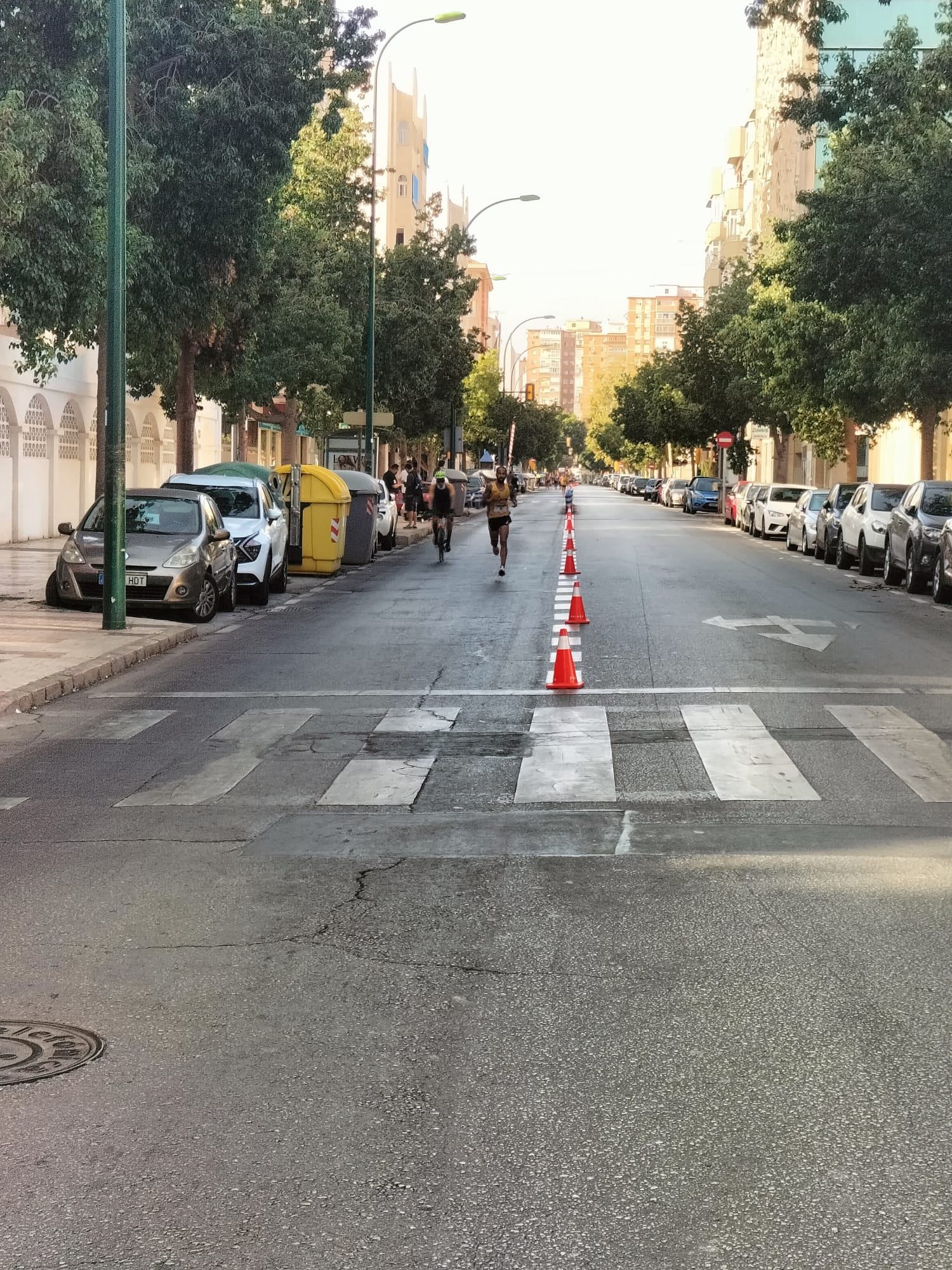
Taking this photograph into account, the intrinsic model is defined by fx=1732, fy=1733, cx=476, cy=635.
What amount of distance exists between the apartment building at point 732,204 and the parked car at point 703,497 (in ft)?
105

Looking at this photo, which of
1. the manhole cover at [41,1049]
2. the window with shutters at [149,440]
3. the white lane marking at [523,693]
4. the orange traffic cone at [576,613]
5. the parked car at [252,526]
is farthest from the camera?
the window with shutters at [149,440]

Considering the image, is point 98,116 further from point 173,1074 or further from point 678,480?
point 678,480

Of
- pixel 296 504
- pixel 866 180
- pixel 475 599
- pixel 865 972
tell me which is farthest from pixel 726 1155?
pixel 866 180

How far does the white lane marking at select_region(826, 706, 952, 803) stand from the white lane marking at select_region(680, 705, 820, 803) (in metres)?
0.57

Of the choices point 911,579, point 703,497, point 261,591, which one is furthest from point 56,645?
point 703,497

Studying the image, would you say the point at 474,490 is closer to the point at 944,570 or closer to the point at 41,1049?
the point at 944,570

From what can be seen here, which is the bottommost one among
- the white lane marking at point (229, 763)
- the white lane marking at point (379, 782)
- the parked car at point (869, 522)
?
the white lane marking at point (229, 763)

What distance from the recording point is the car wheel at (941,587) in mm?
22234

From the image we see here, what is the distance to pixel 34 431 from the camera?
34.8 meters

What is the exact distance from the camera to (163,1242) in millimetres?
3492

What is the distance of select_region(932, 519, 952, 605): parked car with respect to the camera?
21938 millimetres

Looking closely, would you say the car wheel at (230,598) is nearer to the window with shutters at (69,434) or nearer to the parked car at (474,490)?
the window with shutters at (69,434)

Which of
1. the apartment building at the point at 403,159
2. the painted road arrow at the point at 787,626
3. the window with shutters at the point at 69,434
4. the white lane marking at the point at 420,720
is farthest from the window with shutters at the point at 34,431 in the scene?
the apartment building at the point at 403,159

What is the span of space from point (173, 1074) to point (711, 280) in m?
130
